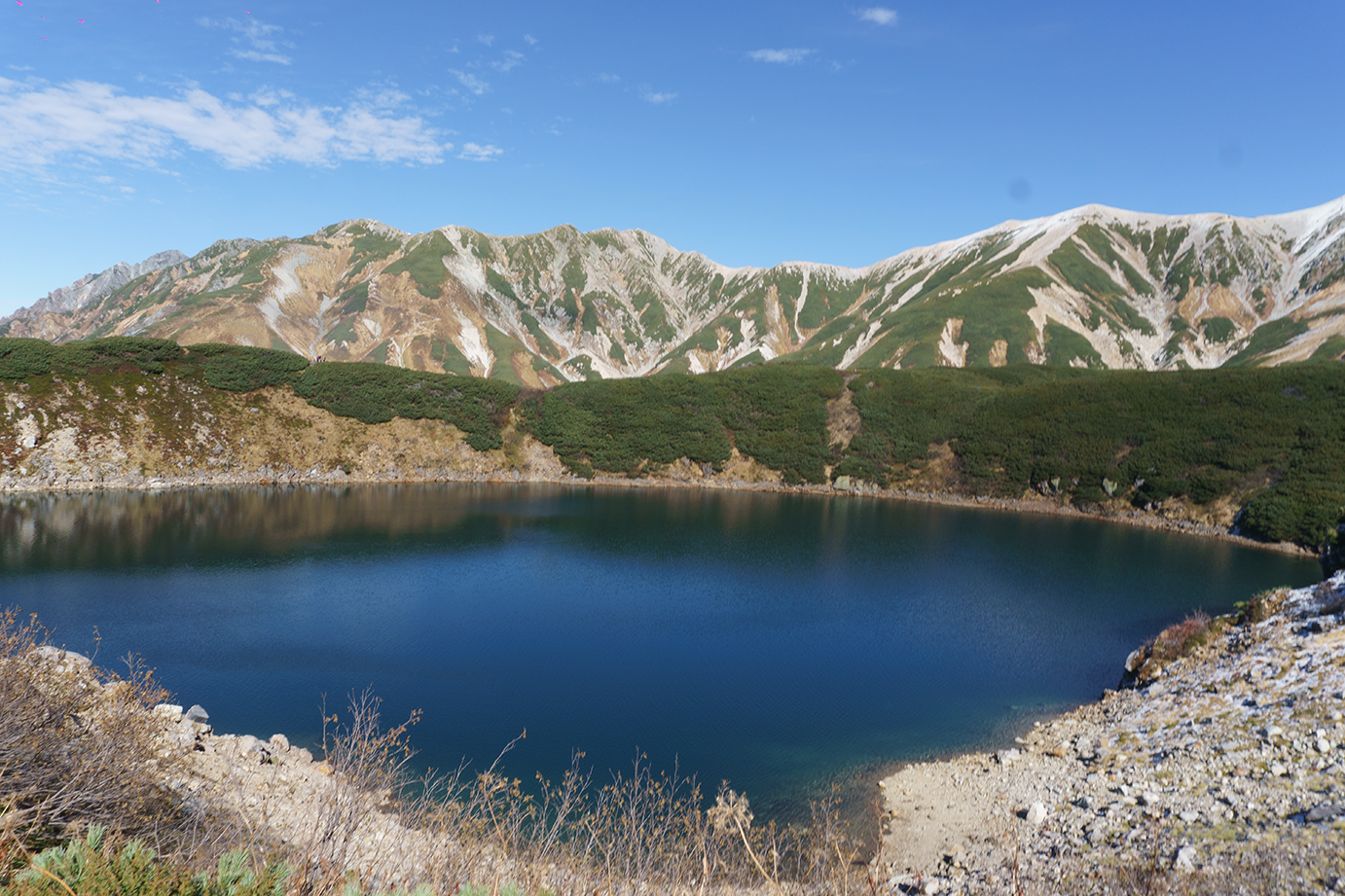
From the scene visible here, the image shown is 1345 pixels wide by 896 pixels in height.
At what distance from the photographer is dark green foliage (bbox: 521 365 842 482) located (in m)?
74.5

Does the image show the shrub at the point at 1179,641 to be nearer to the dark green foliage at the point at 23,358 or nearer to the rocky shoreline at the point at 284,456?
the rocky shoreline at the point at 284,456

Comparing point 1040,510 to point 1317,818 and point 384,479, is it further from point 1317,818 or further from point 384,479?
point 384,479

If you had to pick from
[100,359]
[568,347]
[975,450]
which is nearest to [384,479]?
[100,359]

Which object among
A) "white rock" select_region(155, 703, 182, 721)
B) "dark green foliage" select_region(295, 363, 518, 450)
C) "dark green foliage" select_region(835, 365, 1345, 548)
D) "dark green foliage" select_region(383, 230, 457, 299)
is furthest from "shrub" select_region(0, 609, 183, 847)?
"dark green foliage" select_region(383, 230, 457, 299)

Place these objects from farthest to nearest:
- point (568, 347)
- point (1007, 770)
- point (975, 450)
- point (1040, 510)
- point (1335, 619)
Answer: point (568, 347) → point (975, 450) → point (1040, 510) → point (1335, 619) → point (1007, 770)

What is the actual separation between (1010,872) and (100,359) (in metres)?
78.2

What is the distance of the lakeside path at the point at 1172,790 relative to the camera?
409 inches

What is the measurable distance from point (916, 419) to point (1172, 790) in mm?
63122

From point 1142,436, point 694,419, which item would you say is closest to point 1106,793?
point 1142,436

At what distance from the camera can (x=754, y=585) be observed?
3428 centimetres

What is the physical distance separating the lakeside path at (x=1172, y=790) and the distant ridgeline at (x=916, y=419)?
36.1 metres

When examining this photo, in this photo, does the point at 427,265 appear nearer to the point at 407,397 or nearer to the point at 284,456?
the point at 407,397

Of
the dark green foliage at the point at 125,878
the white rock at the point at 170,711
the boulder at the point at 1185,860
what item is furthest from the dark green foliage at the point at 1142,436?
the white rock at the point at 170,711

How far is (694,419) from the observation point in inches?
3076
